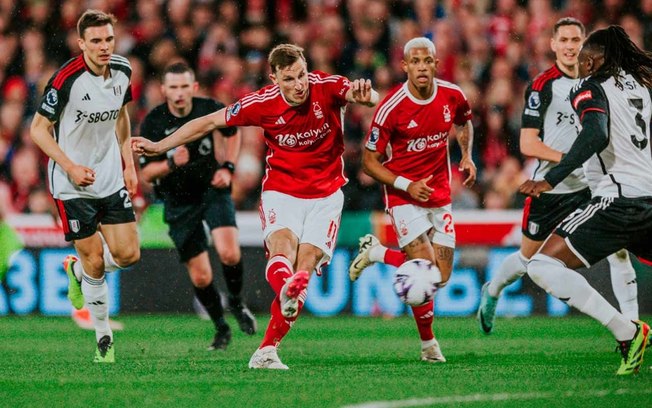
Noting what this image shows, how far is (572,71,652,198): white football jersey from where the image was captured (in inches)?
307

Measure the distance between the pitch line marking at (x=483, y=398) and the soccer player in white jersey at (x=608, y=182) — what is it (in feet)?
2.68

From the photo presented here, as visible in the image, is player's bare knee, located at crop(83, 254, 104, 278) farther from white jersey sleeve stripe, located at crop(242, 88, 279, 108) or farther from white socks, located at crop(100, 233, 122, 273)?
white jersey sleeve stripe, located at crop(242, 88, 279, 108)

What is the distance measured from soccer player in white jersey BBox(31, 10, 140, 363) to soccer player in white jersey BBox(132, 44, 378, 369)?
0.59 m

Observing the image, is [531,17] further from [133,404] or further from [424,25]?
[133,404]

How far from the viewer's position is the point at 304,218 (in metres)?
9.10

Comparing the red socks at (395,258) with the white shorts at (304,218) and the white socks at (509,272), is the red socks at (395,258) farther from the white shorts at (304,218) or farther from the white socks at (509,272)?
the white socks at (509,272)

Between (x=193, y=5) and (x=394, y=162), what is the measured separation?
9082 millimetres

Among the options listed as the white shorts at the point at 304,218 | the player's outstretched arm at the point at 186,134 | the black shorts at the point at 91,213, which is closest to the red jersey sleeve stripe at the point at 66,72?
the player's outstretched arm at the point at 186,134

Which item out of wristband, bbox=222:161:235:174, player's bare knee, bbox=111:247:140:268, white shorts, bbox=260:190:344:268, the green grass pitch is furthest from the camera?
wristband, bbox=222:161:235:174

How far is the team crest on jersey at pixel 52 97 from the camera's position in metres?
9.17

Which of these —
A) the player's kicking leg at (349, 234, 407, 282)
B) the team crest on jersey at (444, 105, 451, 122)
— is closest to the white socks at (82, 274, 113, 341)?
the player's kicking leg at (349, 234, 407, 282)

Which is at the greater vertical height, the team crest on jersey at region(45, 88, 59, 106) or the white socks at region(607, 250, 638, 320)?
the team crest on jersey at region(45, 88, 59, 106)

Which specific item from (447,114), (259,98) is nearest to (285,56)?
(259,98)

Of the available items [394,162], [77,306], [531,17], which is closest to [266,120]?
[394,162]
